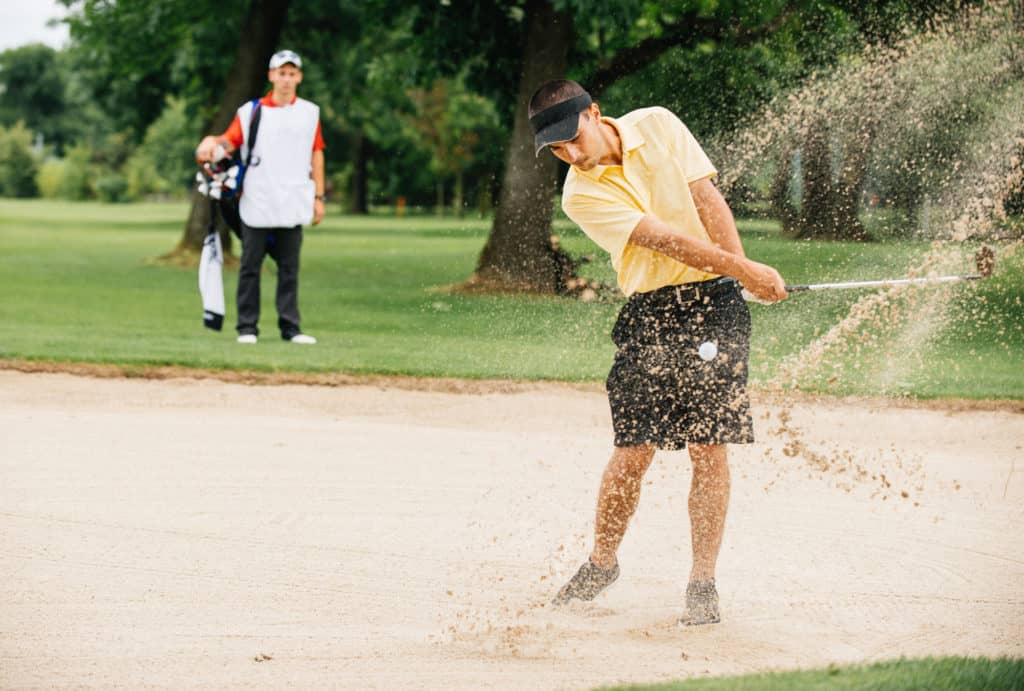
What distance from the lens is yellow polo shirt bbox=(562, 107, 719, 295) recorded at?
395 cm

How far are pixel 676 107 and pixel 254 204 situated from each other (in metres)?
Answer: 5.34

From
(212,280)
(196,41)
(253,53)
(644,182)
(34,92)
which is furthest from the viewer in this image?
(34,92)

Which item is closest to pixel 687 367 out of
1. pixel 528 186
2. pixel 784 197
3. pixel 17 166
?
pixel 784 197

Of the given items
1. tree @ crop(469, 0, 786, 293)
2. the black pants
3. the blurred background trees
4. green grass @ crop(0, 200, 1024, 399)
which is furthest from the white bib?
tree @ crop(469, 0, 786, 293)

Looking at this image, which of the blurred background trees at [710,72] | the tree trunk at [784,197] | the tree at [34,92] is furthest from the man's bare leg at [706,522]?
the tree at [34,92]

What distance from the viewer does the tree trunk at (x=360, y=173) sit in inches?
2331

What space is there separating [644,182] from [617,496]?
1.08 metres

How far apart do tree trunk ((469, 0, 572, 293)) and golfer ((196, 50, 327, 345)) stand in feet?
14.4

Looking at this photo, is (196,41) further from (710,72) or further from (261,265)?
(261,265)

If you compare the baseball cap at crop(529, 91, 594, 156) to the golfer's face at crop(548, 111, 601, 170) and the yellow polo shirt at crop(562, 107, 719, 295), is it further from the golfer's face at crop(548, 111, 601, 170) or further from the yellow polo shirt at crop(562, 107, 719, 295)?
the yellow polo shirt at crop(562, 107, 719, 295)

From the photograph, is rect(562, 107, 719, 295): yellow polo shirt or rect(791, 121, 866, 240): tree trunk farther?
rect(791, 121, 866, 240): tree trunk

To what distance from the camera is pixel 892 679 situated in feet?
11.3

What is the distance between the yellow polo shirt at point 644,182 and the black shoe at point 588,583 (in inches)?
43.6

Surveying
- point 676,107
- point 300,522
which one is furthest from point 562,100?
point 676,107
